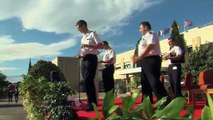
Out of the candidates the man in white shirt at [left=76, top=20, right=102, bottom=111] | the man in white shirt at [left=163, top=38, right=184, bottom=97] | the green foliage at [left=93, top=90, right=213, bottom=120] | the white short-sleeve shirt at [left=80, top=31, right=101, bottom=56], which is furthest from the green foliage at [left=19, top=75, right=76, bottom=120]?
the green foliage at [left=93, top=90, right=213, bottom=120]

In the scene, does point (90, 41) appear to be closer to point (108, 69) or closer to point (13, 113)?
point (108, 69)

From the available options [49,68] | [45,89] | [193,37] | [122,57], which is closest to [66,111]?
[45,89]

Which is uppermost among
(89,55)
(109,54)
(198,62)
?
(198,62)

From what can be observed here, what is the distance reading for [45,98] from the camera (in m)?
6.64

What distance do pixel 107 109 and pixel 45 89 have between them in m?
5.79

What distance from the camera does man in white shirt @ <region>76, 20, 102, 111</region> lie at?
7.24 meters

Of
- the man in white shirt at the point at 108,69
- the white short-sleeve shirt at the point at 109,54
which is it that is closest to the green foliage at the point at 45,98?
the man in white shirt at the point at 108,69

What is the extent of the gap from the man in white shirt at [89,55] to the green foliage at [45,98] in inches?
22.1

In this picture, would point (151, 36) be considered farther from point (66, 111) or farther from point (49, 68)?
point (49, 68)

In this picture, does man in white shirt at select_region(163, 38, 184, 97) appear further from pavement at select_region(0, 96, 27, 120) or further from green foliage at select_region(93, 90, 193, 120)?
pavement at select_region(0, 96, 27, 120)

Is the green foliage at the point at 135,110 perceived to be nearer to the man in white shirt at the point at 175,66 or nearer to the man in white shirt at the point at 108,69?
the man in white shirt at the point at 175,66

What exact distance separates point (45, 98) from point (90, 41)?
1.33 metres

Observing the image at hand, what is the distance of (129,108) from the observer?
173 cm

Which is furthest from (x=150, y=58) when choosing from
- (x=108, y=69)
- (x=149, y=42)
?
(x=108, y=69)
